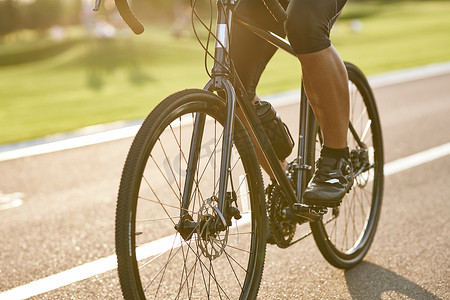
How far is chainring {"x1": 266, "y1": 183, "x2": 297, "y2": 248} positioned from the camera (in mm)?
3185

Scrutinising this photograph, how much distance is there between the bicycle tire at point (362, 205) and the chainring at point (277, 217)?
34cm

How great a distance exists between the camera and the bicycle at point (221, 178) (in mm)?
2350

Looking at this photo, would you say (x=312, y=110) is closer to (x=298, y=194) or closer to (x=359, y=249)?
(x=298, y=194)

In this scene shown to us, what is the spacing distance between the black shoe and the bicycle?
11 centimetres

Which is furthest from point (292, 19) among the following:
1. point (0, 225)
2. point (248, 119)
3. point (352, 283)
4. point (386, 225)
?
point (0, 225)

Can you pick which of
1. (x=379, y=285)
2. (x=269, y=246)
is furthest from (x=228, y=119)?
(x=269, y=246)

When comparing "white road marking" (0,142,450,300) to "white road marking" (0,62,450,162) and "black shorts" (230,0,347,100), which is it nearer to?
"black shorts" (230,0,347,100)

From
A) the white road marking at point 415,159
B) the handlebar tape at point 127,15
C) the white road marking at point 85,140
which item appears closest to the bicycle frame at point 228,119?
the handlebar tape at point 127,15

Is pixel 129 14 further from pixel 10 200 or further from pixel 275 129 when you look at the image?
pixel 10 200

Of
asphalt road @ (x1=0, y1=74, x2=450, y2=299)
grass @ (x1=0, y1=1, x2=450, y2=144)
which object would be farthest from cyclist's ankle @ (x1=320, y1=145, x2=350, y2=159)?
grass @ (x1=0, y1=1, x2=450, y2=144)

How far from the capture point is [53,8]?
3292 inches

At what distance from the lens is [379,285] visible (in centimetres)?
355

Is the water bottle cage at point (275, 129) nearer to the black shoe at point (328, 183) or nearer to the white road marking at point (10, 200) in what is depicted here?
the black shoe at point (328, 183)

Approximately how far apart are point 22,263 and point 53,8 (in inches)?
3295
